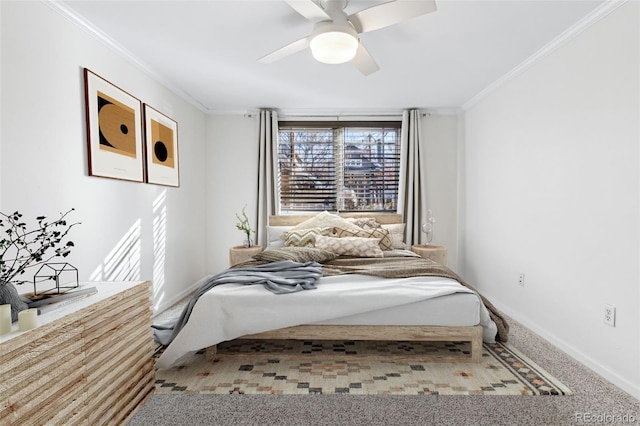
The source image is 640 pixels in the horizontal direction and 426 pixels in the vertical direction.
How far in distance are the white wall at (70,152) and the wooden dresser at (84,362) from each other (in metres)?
0.78

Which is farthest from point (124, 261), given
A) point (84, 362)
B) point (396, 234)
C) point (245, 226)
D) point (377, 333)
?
point (396, 234)

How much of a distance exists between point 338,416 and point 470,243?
3.28 metres

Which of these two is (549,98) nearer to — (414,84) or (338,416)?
(414,84)

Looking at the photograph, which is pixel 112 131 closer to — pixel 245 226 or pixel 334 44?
pixel 334 44

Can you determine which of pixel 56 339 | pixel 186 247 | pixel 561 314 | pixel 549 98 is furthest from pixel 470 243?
pixel 56 339

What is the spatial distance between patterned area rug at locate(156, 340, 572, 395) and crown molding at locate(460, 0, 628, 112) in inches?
95.0

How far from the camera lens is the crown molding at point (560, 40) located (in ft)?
7.44

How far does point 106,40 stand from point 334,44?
181 centimetres

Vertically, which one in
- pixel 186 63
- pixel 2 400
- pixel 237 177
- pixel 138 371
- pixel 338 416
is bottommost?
pixel 338 416

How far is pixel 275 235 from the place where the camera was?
4.36 metres

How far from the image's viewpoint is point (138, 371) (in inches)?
75.2

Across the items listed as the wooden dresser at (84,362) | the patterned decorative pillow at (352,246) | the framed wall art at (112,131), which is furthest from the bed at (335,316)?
the framed wall art at (112,131)

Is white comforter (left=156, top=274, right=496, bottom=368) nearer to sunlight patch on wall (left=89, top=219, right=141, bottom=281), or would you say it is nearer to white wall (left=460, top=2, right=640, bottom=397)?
sunlight patch on wall (left=89, top=219, right=141, bottom=281)

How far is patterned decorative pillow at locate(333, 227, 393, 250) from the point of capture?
13.2 feet
